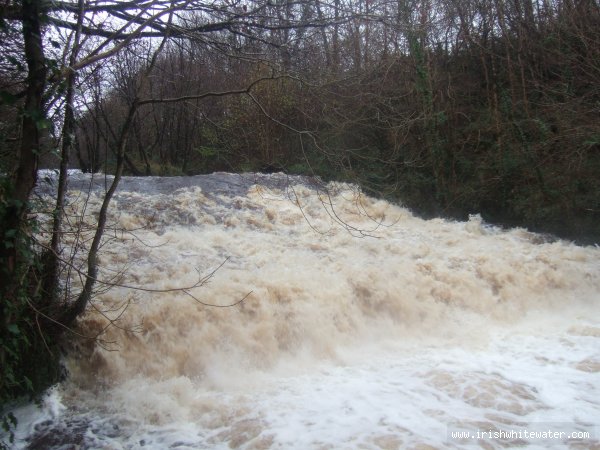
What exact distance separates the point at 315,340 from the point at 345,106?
4580mm

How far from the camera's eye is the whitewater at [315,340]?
14.6ft

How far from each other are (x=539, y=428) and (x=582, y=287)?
4443mm

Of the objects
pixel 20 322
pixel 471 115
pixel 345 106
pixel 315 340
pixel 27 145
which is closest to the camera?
pixel 27 145

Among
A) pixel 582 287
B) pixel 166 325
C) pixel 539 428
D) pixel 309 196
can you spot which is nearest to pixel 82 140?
pixel 309 196

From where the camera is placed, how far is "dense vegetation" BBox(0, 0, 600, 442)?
4.18 m

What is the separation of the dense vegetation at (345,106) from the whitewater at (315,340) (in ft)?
Answer: 2.16

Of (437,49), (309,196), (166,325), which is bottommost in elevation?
(166,325)

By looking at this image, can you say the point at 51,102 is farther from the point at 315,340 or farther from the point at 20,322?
the point at 315,340

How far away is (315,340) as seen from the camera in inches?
244

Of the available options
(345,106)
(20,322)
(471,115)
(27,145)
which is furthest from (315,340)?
(471,115)

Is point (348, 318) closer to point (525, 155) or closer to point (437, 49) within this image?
point (525, 155)

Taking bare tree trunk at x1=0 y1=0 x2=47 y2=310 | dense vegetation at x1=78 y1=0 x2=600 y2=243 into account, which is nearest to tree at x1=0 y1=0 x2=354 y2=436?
bare tree trunk at x1=0 y1=0 x2=47 y2=310

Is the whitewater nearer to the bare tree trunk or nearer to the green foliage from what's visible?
the green foliage

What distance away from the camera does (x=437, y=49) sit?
13.2 metres
